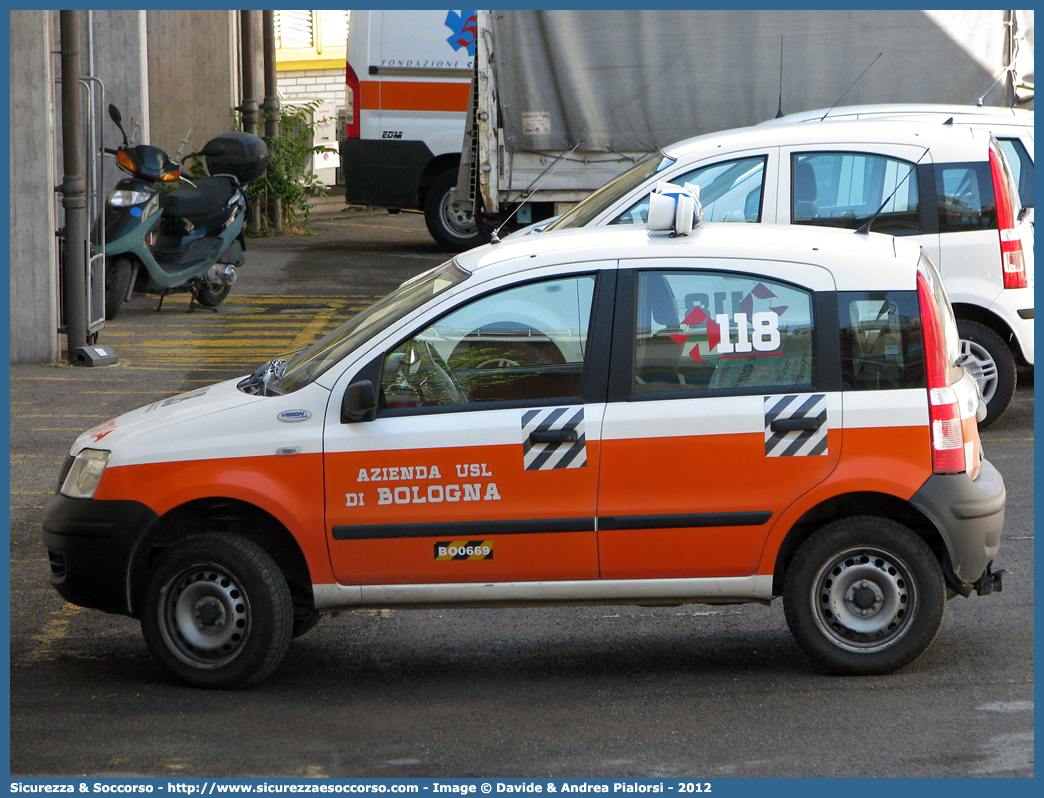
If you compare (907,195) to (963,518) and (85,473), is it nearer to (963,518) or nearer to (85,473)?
(963,518)

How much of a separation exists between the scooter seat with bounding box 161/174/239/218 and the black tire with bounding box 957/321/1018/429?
737 centimetres

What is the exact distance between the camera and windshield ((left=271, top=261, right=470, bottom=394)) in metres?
5.04

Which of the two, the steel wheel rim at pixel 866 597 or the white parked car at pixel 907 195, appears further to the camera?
the white parked car at pixel 907 195

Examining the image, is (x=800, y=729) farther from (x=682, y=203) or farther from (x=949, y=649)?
(x=682, y=203)

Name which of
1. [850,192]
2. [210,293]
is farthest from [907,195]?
[210,293]

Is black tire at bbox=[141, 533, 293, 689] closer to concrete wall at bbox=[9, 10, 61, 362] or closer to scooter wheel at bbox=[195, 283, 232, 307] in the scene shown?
concrete wall at bbox=[9, 10, 61, 362]

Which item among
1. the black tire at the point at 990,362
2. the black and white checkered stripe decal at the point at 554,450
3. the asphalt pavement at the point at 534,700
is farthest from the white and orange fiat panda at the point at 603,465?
the black tire at the point at 990,362

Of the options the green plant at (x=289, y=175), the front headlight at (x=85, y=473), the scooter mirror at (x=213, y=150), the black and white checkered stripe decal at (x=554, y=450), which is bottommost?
the front headlight at (x=85, y=473)

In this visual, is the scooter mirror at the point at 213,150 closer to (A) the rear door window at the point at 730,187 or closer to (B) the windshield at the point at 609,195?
(B) the windshield at the point at 609,195

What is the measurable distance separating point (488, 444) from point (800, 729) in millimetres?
1485

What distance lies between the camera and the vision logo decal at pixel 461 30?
52.6 feet

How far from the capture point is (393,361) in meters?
4.91

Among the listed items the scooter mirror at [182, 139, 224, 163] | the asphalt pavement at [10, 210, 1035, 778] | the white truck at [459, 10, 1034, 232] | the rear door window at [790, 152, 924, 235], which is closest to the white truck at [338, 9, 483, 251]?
the white truck at [459, 10, 1034, 232]

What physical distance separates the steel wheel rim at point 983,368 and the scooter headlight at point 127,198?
291 inches
